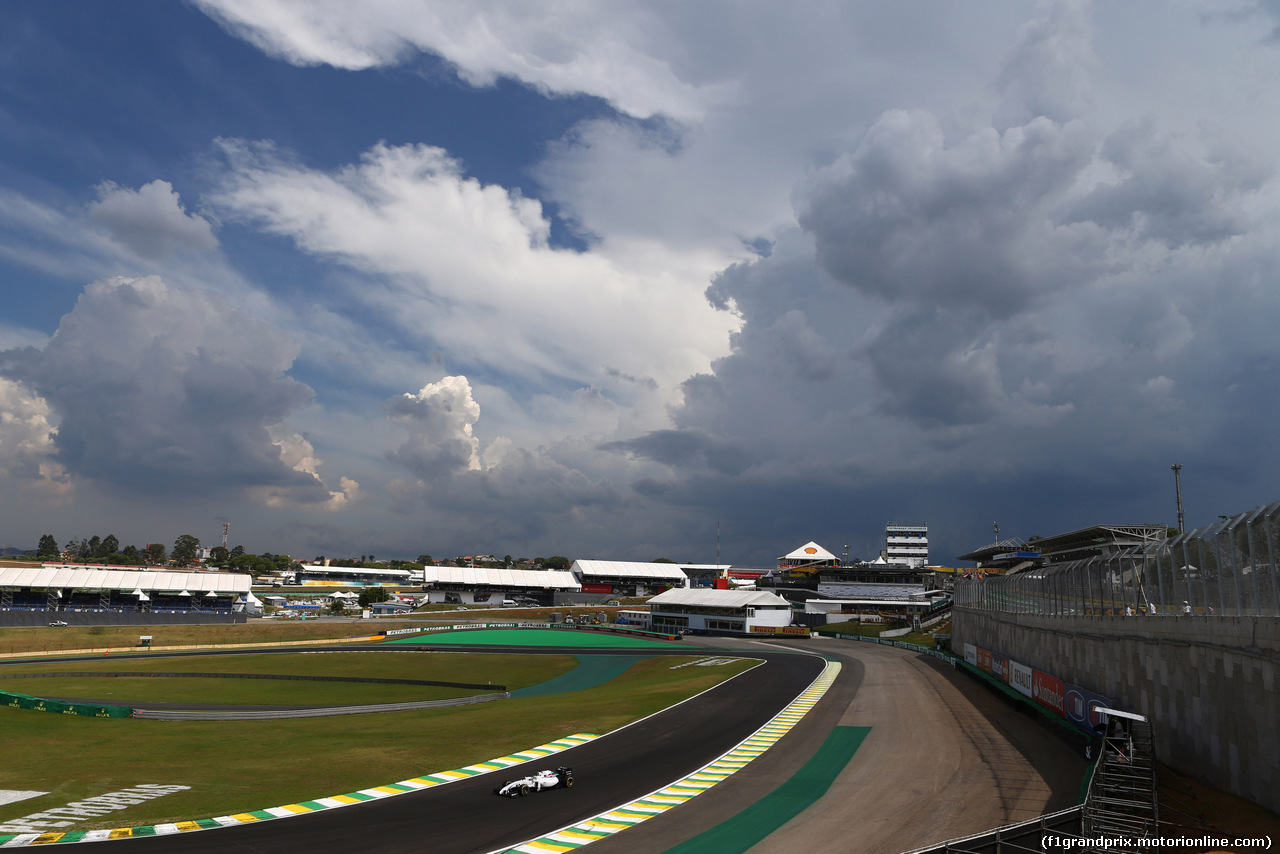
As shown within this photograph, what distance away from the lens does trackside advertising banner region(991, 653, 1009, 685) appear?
53.6 m

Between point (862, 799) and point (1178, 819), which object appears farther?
point (862, 799)

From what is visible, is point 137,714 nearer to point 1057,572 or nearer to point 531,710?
point 531,710

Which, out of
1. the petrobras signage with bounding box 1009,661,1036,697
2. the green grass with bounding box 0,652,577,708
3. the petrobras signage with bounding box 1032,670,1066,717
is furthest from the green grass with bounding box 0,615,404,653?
the petrobras signage with bounding box 1032,670,1066,717

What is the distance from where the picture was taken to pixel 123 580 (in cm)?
14138

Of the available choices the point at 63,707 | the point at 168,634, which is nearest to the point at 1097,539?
the point at 63,707

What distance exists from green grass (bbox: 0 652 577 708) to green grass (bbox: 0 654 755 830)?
44.7ft

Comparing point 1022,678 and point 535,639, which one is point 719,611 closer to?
point 535,639

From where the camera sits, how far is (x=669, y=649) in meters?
102

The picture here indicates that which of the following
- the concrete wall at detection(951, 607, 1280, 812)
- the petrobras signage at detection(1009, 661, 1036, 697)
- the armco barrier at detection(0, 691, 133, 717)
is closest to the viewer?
the concrete wall at detection(951, 607, 1280, 812)

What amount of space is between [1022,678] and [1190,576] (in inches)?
1012

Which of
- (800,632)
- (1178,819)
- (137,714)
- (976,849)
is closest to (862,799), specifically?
(976,849)

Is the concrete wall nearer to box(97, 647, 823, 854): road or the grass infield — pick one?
box(97, 647, 823, 854): road

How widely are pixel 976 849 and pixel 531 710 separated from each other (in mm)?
33725

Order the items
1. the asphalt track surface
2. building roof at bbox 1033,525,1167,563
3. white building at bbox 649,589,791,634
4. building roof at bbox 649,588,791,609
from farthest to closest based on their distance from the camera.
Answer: building roof at bbox 649,588,791,609, white building at bbox 649,589,791,634, building roof at bbox 1033,525,1167,563, the asphalt track surface
